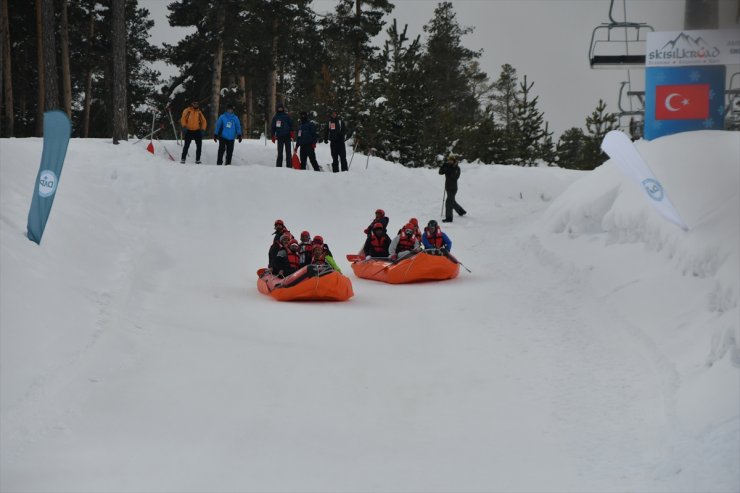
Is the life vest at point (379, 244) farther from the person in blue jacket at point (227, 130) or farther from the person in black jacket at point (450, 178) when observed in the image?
the person in blue jacket at point (227, 130)

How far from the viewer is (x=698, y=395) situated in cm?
641

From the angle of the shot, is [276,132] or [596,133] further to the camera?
[596,133]

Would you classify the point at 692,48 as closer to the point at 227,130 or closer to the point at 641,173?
the point at 641,173

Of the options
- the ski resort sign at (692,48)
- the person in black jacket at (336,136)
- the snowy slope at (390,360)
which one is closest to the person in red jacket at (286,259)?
the snowy slope at (390,360)

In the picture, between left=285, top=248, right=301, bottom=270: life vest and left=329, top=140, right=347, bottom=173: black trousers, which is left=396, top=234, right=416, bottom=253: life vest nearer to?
left=285, top=248, right=301, bottom=270: life vest

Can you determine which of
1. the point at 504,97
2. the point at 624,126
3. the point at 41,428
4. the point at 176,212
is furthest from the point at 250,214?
the point at 504,97

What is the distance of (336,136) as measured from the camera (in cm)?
1998

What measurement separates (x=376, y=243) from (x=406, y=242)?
58cm

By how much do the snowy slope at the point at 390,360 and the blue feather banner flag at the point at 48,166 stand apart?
11.6 inches

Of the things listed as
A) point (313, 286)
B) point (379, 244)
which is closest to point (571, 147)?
point (379, 244)

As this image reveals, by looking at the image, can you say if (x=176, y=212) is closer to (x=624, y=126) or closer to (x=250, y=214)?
(x=250, y=214)

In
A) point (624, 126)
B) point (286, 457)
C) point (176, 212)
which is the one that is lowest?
point (286, 457)

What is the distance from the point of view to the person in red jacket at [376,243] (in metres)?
13.4

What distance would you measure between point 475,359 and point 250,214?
1028 cm
